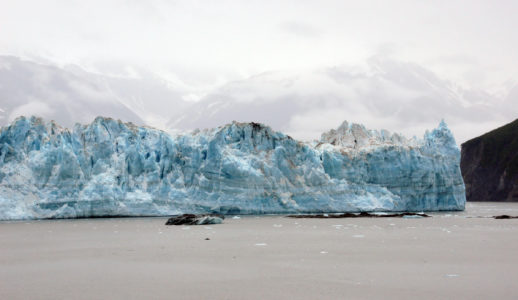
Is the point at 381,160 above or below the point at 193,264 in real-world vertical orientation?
above

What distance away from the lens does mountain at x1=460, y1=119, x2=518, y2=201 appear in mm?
97500

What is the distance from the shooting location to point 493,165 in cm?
10244

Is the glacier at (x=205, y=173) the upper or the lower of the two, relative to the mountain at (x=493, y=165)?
lower

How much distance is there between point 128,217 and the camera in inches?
1299

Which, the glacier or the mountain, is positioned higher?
the mountain

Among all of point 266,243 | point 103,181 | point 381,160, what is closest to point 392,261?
point 266,243

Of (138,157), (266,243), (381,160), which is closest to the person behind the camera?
(266,243)

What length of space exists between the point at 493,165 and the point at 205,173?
85225 mm

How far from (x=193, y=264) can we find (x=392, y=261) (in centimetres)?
405

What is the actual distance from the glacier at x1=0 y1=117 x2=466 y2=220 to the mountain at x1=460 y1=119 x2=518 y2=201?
63.2 metres

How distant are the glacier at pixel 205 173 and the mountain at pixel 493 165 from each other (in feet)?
207

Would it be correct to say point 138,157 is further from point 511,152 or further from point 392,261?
point 511,152

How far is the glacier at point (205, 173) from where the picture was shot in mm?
31406

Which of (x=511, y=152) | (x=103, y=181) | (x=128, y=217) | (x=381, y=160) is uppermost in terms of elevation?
(x=511, y=152)
